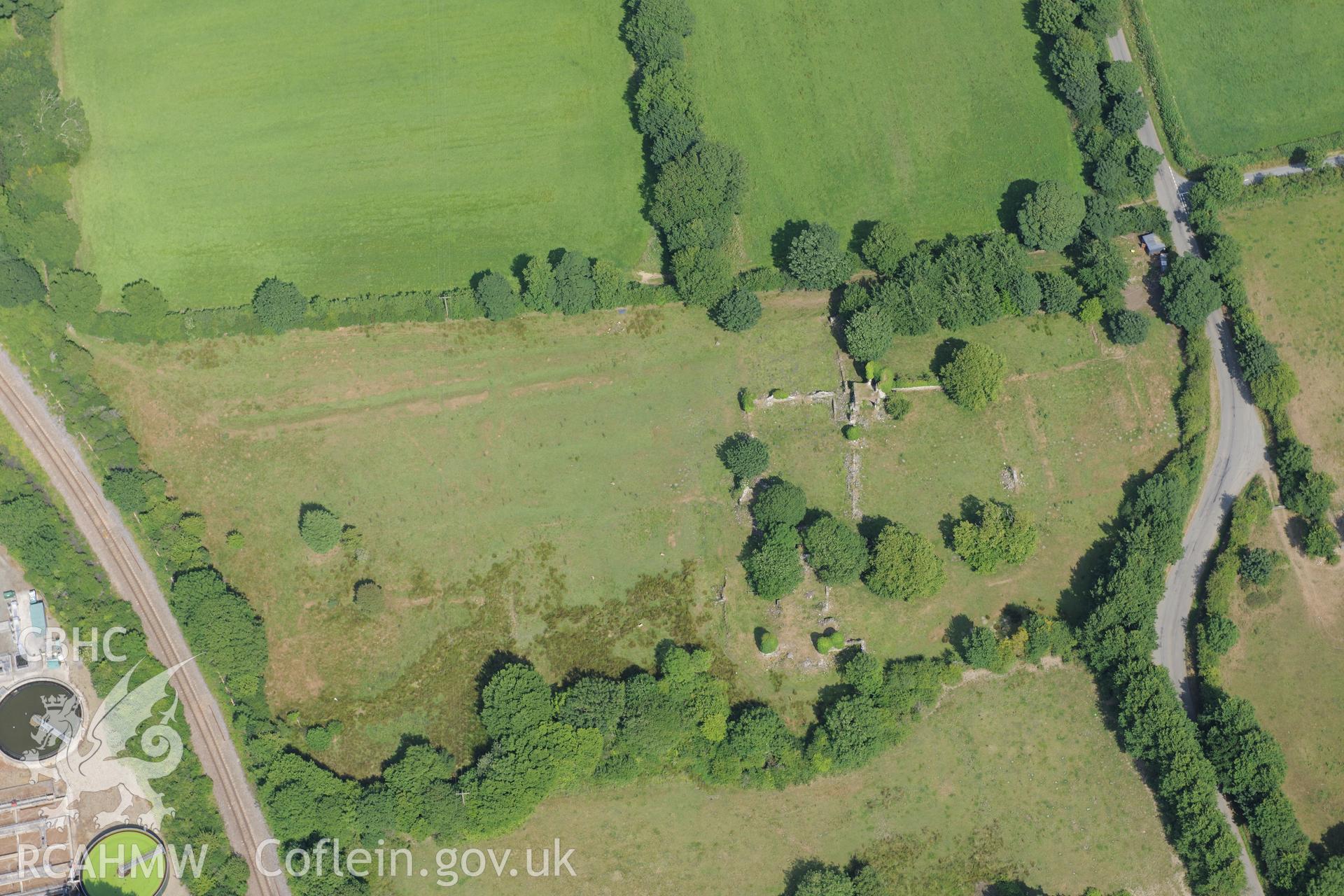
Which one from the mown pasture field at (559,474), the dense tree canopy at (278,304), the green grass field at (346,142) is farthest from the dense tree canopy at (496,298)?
the dense tree canopy at (278,304)

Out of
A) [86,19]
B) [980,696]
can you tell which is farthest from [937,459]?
[86,19]

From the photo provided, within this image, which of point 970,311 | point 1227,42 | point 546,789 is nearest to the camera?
point 546,789

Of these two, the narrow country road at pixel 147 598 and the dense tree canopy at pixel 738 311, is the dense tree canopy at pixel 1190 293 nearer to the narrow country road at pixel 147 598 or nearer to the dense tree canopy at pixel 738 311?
the dense tree canopy at pixel 738 311

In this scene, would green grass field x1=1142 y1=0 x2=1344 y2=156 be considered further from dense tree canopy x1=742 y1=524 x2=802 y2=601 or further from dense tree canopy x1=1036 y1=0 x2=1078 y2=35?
dense tree canopy x1=742 y1=524 x2=802 y2=601

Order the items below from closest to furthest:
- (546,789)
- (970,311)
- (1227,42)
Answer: (546,789) < (970,311) < (1227,42)

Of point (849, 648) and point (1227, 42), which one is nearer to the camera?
point (849, 648)

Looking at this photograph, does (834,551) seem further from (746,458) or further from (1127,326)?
(1127,326)

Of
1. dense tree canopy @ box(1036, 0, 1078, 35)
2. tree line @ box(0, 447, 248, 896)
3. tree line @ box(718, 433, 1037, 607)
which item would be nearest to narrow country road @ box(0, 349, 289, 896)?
tree line @ box(0, 447, 248, 896)

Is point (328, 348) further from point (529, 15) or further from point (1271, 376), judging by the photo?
point (1271, 376)
